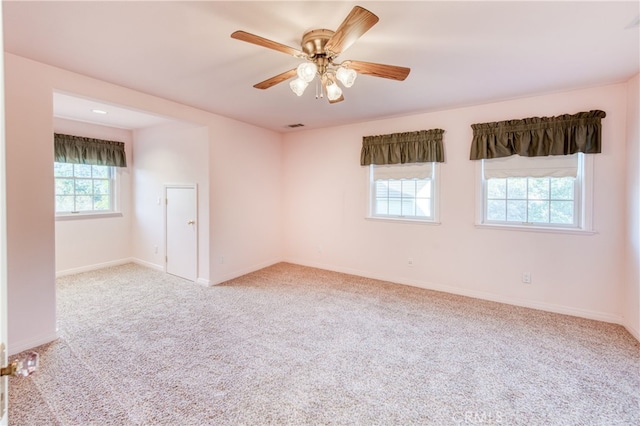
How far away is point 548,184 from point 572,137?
0.56 metres

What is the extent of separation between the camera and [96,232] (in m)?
4.95

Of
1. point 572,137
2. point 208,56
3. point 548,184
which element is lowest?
point 548,184

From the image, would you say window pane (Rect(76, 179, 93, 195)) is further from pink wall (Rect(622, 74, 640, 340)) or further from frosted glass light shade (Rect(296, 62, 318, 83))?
pink wall (Rect(622, 74, 640, 340))

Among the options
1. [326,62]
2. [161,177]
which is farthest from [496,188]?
[161,177]

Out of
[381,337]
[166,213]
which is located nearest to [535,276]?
[381,337]

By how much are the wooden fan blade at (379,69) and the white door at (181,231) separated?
3.12 m

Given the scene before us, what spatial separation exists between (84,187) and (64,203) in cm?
38

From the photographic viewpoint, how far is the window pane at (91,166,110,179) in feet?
16.4

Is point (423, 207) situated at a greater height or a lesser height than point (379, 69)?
lesser

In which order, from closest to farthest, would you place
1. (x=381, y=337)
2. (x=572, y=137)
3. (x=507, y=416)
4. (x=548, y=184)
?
(x=507, y=416) < (x=381, y=337) < (x=572, y=137) < (x=548, y=184)

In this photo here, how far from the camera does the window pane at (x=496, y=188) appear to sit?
366 centimetres

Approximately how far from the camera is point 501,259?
3.64m

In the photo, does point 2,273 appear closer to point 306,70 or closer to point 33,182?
point 306,70

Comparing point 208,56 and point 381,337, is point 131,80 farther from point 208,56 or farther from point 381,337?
point 381,337
